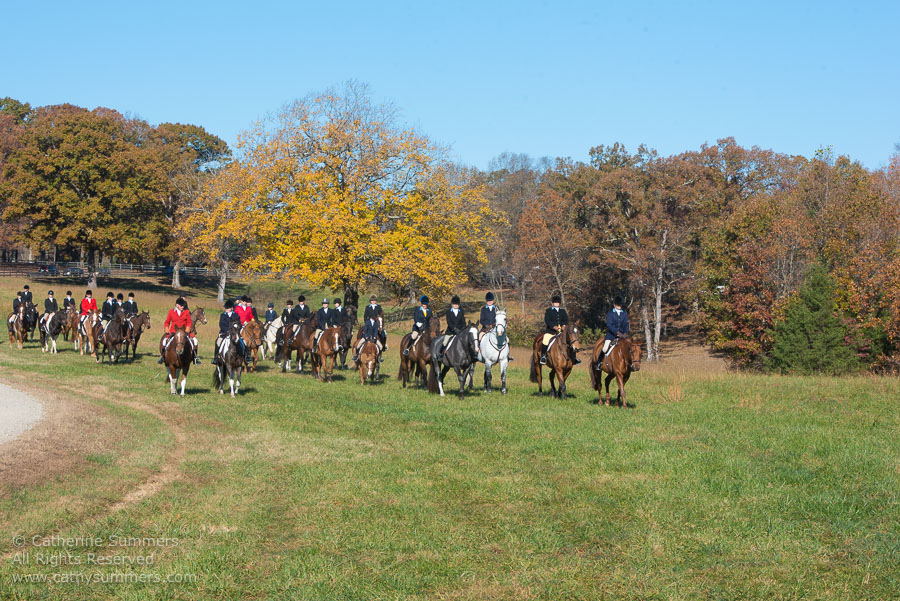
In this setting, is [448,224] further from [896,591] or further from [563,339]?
[896,591]

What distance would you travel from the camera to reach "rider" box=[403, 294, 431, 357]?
858 inches

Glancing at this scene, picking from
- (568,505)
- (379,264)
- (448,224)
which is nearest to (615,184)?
(448,224)

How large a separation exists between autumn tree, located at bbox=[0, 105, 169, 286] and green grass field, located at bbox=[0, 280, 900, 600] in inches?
2140

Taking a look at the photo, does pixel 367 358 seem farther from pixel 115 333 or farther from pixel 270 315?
pixel 115 333

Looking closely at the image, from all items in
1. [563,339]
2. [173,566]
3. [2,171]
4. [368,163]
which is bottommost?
[173,566]

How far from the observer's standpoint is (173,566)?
743cm

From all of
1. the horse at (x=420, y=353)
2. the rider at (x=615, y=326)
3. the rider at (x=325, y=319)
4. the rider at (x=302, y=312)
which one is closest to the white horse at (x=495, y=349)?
the horse at (x=420, y=353)

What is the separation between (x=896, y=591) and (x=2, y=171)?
Answer: 76.5m

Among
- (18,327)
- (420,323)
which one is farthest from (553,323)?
(18,327)

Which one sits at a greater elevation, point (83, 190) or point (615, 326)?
point (83, 190)

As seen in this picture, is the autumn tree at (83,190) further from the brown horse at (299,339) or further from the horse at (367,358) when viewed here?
the horse at (367,358)

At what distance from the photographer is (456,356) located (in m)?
19.8

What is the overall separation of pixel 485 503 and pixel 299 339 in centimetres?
1668

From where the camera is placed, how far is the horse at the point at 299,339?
25234mm
